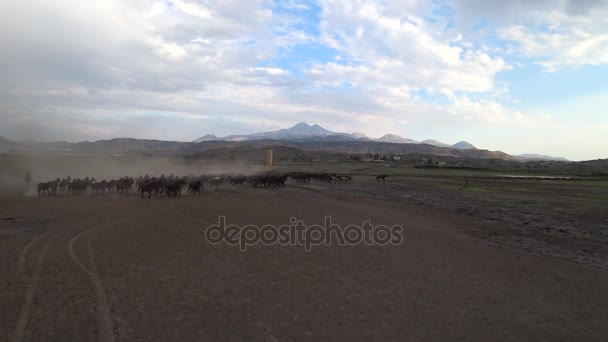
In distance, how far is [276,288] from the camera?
7773 mm

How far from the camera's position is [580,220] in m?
17.9

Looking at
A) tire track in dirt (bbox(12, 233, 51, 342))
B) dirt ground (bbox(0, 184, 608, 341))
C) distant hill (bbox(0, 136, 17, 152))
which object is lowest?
dirt ground (bbox(0, 184, 608, 341))

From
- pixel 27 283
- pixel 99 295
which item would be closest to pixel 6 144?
pixel 27 283

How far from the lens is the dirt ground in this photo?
5934mm

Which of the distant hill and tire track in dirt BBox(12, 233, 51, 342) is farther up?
the distant hill

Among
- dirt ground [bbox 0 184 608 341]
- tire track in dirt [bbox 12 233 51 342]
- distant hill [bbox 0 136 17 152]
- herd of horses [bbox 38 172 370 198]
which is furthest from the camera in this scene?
distant hill [bbox 0 136 17 152]

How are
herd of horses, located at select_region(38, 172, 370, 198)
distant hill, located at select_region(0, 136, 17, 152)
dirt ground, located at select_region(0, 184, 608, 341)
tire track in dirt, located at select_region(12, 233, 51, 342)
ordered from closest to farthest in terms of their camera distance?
tire track in dirt, located at select_region(12, 233, 51, 342) → dirt ground, located at select_region(0, 184, 608, 341) → herd of horses, located at select_region(38, 172, 370, 198) → distant hill, located at select_region(0, 136, 17, 152)

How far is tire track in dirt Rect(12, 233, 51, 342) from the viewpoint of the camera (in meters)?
5.44

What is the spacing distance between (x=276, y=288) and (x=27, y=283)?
5072 mm

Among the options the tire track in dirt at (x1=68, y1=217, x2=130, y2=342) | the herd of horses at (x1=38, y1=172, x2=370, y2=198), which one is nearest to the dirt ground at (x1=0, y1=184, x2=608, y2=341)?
the tire track in dirt at (x1=68, y1=217, x2=130, y2=342)

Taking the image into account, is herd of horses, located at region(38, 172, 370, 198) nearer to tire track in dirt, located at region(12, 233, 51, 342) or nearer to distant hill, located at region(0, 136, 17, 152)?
tire track in dirt, located at region(12, 233, 51, 342)

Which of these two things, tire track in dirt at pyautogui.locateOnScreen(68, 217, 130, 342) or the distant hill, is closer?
tire track in dirt at pyautogui.locateOnScreen(68, 217, 130, 342)

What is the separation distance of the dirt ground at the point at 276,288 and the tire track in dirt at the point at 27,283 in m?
0.03

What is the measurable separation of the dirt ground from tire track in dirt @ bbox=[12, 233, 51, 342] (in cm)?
3
